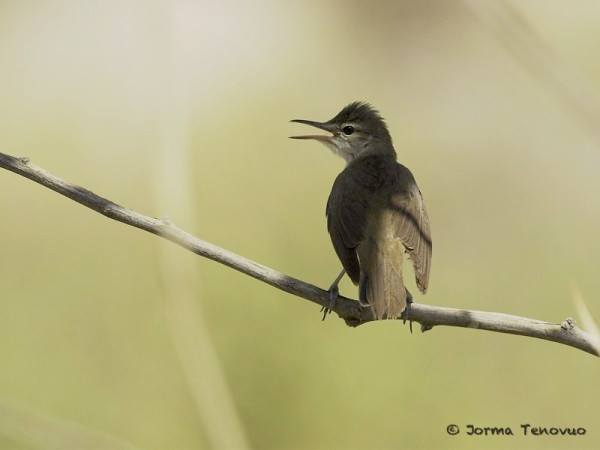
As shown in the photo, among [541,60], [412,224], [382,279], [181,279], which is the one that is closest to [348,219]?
[412,224]

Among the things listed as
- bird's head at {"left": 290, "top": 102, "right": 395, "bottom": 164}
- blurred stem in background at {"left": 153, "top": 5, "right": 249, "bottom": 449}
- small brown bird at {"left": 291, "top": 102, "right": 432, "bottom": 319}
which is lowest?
blurred stem in background at {"left": 153, "top": 5, "right": 249, "bottom": 449}

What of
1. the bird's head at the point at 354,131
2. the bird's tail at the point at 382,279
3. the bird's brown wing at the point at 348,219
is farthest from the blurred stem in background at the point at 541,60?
the bird's head at the point at 354,131

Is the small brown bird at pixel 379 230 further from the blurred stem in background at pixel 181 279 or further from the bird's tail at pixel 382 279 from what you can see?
the blurred stem in background at pixel 181 279

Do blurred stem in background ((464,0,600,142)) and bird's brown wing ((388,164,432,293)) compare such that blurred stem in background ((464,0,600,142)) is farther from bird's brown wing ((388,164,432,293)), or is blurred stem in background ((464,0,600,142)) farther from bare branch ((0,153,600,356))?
bird's brown wing ((388,164,432,293))

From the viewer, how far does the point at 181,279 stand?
80.8 inches

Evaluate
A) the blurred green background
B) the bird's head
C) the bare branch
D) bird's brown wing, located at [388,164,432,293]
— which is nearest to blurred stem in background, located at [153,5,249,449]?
the blurred green background

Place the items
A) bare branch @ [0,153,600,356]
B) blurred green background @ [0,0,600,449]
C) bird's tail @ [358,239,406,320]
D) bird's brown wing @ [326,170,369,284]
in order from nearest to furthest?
1. bare branch @ [0,153,600,356]
2. blurred green background @ [0,0,600,449]
3. bird's tail @ [358,239,406,320]
4. bird's brown wing @ [326,170,369,284]

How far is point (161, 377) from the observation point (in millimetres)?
4418

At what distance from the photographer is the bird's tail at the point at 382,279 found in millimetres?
2777

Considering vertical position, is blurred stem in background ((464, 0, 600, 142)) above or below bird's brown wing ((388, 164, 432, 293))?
below

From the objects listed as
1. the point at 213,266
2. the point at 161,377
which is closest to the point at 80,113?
the point at 213,266

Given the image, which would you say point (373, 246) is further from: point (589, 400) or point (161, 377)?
point (589, 400)

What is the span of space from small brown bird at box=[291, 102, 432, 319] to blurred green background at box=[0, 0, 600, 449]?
636mm

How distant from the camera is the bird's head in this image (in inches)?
163
